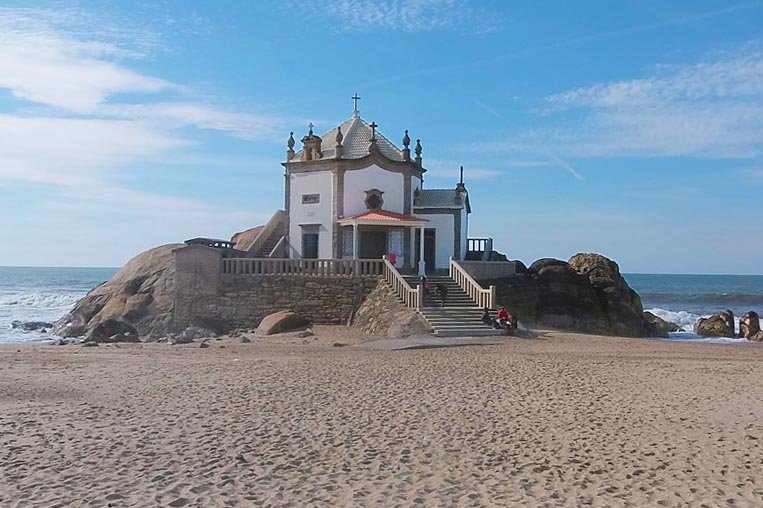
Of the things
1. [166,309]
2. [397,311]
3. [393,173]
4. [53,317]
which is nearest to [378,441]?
[397,311]

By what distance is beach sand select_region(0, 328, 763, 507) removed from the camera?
7441 millimetres

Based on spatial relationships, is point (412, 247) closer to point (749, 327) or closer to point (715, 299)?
point (749, 327)

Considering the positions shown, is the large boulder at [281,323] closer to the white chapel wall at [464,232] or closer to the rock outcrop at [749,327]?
the white chapel wall at [464,232]

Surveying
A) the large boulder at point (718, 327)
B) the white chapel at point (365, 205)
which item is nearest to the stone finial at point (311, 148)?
the white chapel at point (365, 205)

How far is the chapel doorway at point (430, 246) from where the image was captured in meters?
32.7

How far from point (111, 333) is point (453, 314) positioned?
11.9 meters

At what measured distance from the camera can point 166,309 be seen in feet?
93.0

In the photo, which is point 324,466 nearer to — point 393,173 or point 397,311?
point 397,311

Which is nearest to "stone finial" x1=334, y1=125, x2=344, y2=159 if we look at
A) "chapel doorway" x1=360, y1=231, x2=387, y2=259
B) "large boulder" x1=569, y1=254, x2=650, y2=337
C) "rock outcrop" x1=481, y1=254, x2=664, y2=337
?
"chapel doorway" x1=360, y1=231, x2=387, y2=259

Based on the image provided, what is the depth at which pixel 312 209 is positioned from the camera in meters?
31.7

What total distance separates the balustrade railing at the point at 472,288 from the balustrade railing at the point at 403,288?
1.97m

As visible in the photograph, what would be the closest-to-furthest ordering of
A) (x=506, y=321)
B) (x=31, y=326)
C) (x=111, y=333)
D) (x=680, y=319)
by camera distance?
(x=506, y=321), (x=111, y=333), (x=31, y=326), (x=680, y=319)

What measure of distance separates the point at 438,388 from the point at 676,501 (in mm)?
6518

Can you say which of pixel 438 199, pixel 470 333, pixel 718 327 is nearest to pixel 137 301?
pixel 438 199
